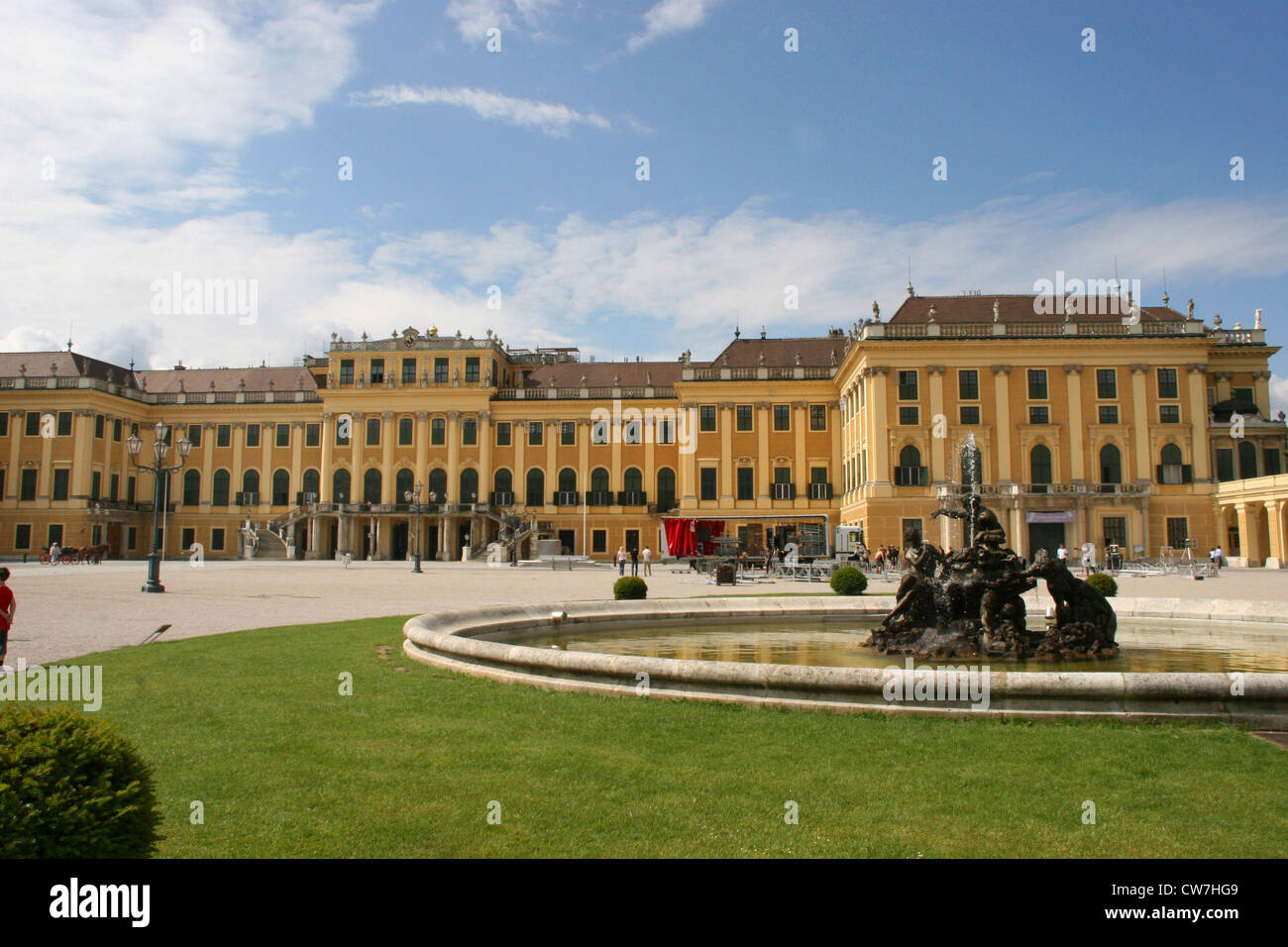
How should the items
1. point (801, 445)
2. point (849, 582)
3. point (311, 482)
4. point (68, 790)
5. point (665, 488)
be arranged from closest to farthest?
point (68, 790) → point (849, 582) → point (801, 445) → point (665, 488) → point (311, 482)

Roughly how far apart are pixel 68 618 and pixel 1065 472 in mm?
45301

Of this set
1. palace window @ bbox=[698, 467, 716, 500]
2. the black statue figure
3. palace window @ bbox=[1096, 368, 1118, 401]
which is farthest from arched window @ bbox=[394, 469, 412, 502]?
the black statue figure

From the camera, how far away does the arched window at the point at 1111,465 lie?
4803 centimetres

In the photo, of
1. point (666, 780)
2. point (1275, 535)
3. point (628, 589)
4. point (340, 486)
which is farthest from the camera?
point (340, 486)

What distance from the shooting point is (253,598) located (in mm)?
21766

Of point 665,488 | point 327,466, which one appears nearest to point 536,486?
point 665,488

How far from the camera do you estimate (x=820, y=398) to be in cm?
5912

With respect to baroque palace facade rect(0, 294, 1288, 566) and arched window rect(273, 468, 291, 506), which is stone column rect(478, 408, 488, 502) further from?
arched window rect(273, 468, 291, 506)

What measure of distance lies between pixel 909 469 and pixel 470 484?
3072 centimetres

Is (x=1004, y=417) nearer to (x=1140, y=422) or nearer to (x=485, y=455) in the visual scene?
(x=1140, y=422)

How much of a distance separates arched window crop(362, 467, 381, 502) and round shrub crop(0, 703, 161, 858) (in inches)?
2469

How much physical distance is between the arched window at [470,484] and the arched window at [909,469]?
29.5 m

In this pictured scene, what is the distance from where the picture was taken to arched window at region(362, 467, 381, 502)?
2525 inches

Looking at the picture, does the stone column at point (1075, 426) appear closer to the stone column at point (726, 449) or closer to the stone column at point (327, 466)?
the stone column at point (726, 449)
